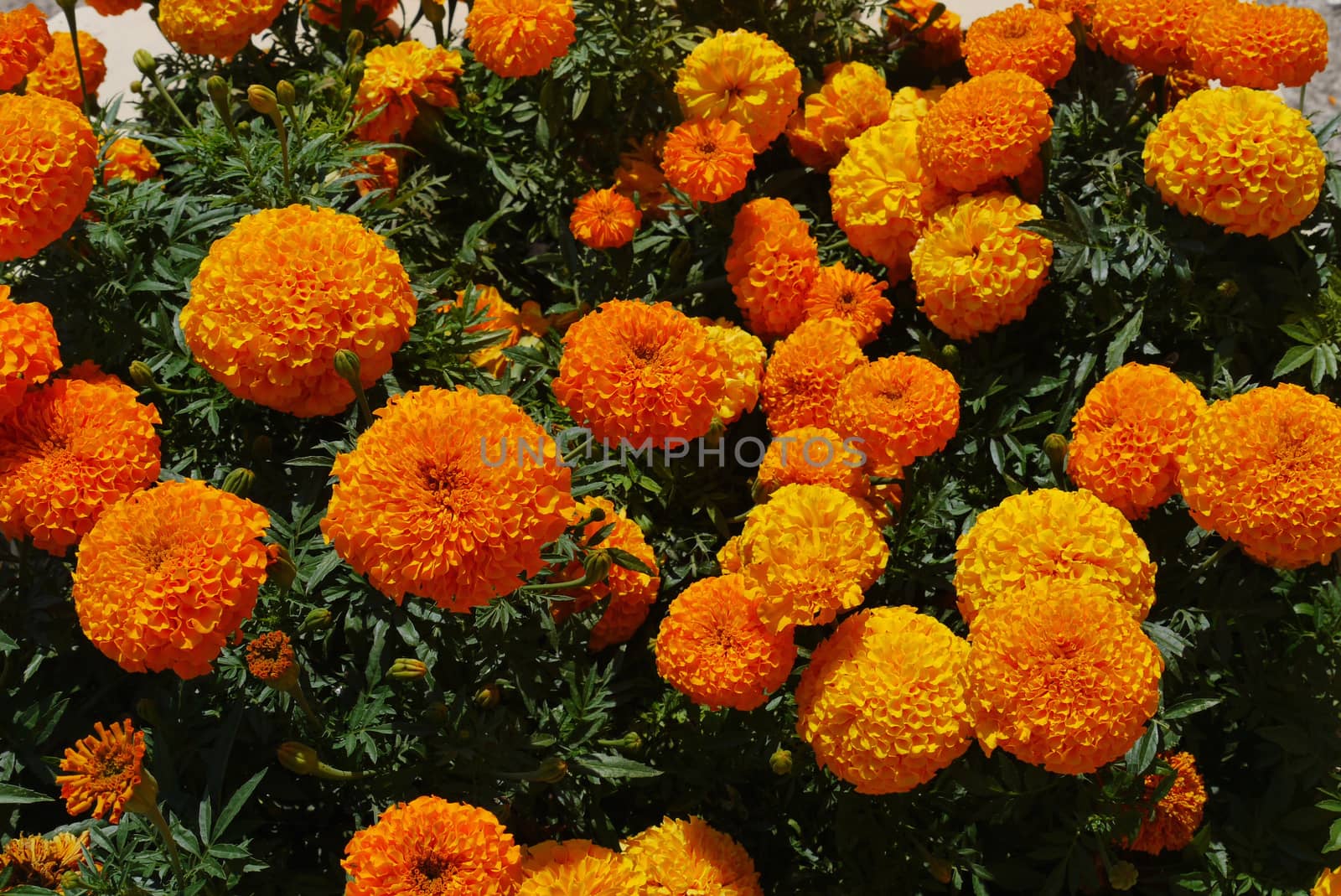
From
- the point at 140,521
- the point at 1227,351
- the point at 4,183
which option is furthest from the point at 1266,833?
the point at 4,183

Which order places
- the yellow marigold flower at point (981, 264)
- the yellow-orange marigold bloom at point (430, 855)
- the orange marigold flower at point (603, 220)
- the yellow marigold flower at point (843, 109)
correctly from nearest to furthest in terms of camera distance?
1. the yellow-orange marigold bloom at point (430, 855)
2. the yellow marigold flower at point (981, 264)
3. the orange marigold flower at point (603, 220)
4. the yellow marigold flower at point (843, 109)

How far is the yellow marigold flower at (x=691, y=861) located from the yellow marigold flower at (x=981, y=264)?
1.42 m

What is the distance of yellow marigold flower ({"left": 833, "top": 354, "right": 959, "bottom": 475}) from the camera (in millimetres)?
2592

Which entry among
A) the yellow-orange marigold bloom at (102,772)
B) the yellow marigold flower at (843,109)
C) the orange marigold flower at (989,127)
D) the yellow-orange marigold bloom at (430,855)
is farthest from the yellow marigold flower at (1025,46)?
the yellow-orange marigold bloom at (102,772)

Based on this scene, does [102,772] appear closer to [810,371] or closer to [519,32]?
[810,371]

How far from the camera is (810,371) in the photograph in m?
2.92

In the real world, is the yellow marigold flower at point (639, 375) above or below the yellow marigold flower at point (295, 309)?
below

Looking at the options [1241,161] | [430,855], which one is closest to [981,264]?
[1241,161]

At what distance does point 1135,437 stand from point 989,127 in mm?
909

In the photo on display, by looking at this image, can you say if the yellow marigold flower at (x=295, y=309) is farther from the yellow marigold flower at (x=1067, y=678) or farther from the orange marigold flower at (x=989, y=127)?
the orange marigold flower at (x=989, y=127)

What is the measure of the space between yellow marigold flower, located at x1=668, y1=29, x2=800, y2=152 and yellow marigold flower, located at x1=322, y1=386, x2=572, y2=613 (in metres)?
1.53

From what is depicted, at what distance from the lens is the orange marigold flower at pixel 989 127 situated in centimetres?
284

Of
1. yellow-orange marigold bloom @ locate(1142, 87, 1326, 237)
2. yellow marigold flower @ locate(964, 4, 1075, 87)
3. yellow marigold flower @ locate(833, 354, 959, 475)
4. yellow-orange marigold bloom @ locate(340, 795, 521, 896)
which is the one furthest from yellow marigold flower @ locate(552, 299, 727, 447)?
yellow marigold flower @ locate(964, 4, 1075, 87)

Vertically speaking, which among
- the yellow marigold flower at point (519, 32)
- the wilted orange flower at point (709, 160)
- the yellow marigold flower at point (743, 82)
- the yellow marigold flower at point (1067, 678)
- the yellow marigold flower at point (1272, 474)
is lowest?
the yellow marigold flower at point (1067, 678)
